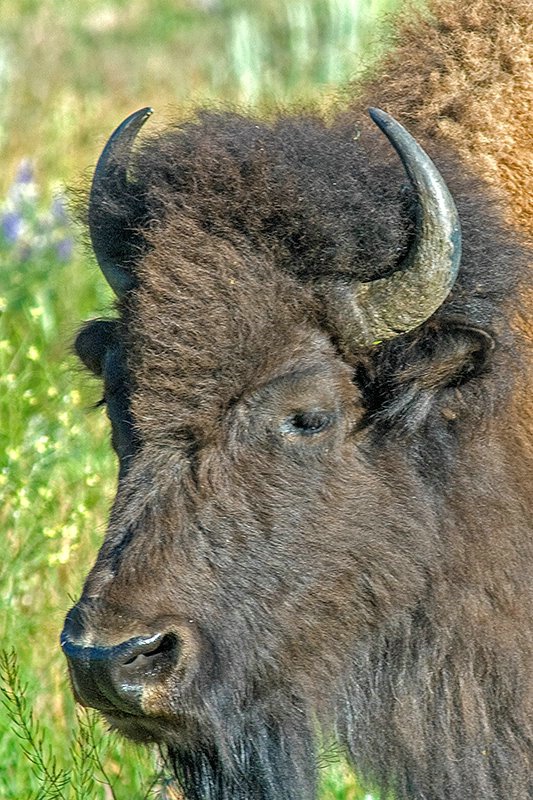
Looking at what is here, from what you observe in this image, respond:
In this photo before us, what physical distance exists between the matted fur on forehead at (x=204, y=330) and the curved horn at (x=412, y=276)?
107 mm

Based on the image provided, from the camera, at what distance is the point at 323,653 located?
343 cm

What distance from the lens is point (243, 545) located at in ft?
10.7

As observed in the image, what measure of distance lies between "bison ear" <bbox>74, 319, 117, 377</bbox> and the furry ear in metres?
0.72

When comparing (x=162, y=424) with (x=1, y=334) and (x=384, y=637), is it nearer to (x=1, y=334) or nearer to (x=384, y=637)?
(x=384, y=637)

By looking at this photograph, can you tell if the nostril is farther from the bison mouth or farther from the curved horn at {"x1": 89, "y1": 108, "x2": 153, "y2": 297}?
the curved horn at {"x1": 89, "y1": 108, "x2": 153, "y2": 297}

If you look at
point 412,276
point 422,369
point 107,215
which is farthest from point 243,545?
point 107,215

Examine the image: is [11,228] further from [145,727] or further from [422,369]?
[145,727]

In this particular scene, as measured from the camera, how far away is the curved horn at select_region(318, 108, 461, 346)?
3240 mm

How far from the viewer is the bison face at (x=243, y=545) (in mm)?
3143

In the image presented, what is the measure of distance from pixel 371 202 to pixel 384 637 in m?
1.08

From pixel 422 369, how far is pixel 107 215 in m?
0.95

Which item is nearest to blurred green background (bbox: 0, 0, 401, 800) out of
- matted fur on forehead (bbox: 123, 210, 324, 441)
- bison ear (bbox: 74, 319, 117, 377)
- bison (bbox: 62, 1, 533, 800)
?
bison ear (bbox: 74, 319, 117, 377)

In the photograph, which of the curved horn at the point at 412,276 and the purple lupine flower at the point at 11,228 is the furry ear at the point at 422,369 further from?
the purple lupine flower at the point at 11,228

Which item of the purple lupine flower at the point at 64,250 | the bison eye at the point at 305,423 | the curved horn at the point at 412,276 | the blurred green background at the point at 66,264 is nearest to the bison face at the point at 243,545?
the bison eye at the point at 305,423
